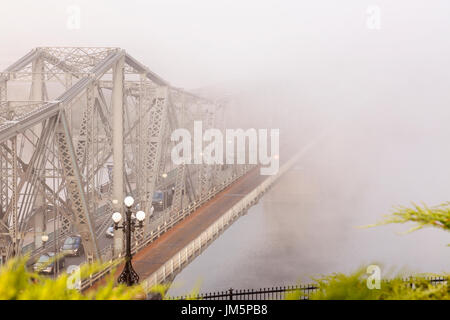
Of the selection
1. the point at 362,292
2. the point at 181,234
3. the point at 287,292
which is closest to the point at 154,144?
the point at 181,234

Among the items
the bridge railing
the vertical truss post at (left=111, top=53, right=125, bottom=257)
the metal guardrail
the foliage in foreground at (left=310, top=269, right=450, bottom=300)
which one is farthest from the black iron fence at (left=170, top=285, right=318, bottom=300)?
the vertical truss post at (left=111, top=53, right=125, bottom=257)

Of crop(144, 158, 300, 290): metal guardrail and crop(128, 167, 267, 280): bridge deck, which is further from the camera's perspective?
crop(128, 167, 267, 280): bridge deck

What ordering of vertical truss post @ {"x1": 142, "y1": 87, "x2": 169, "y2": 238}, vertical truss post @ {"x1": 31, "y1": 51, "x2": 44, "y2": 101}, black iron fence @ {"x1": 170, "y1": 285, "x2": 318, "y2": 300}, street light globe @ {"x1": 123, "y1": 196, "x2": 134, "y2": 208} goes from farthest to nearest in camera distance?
vertical truss post @ {"x1": 142, "y1": 87, "x2": 169, "y2": 238}
vertical truss post @ {"x1": 31, "y1": 51, "x2": 44, "y2": 101}
street light globe @ {"x1": 123, "y1": 196, "x2": 134, "y2": 208}
black iron fence @ {"x1": 170, "y1": 285, "x2": 318, "y2": 300}

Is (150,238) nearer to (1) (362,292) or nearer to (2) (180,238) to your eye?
(2) (180,238)

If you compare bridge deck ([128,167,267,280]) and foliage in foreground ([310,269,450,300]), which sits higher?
foliage in foreground ([310,269,450,300])

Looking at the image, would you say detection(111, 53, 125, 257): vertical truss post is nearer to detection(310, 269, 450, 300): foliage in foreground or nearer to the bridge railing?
the bridge railing

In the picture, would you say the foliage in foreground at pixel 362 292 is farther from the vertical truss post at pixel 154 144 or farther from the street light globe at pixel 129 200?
the vertical truss post at pixel 154 144
